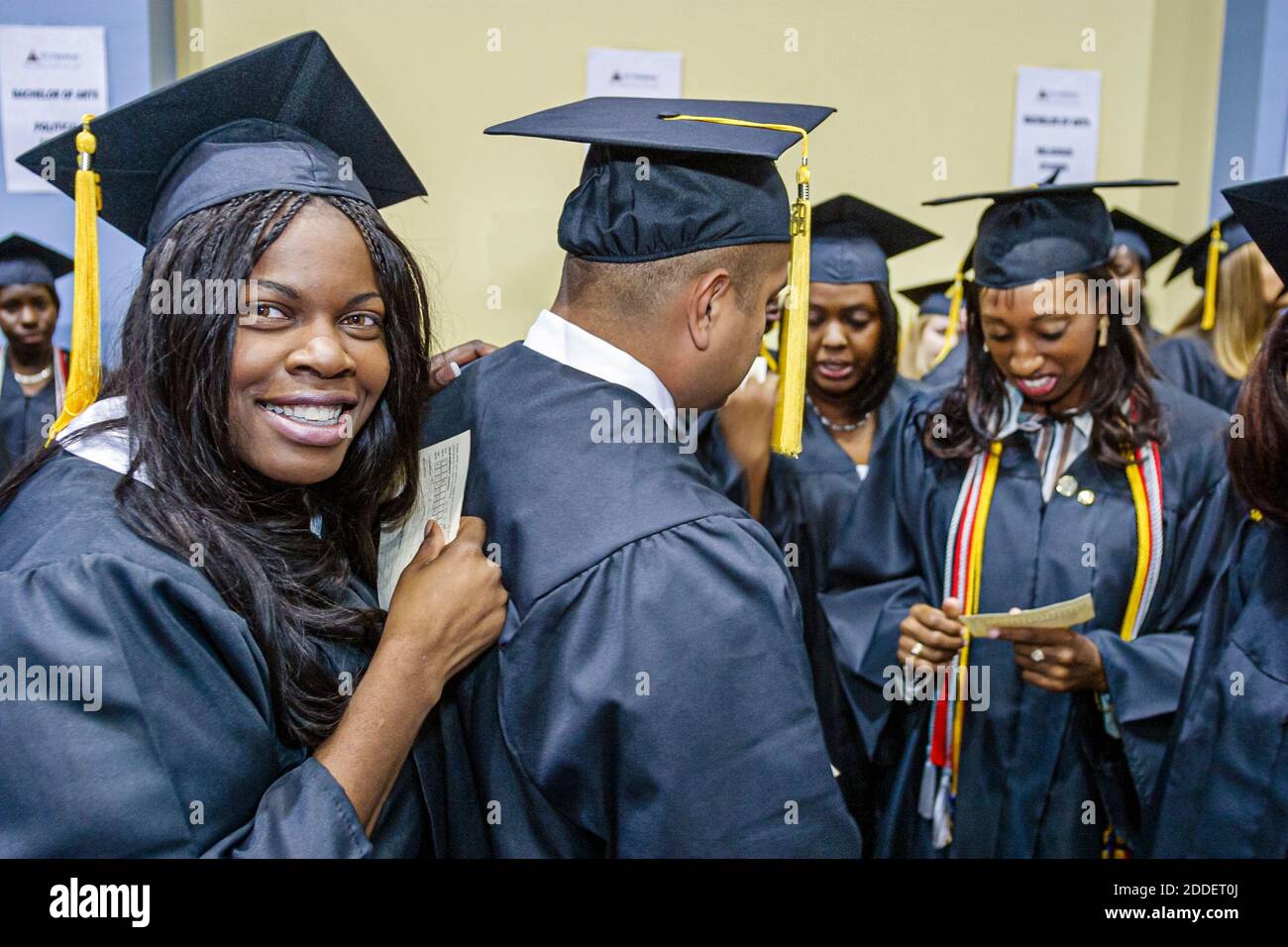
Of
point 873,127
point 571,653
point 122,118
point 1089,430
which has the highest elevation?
point 873,127

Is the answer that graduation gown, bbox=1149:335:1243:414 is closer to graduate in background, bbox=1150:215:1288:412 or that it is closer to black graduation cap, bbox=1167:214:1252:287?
graduate in background, bbox=1150:215:1288:412

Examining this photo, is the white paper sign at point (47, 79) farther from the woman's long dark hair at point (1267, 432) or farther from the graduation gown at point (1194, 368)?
the graduation gown at point (1194, 368)

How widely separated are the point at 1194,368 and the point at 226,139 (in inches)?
148

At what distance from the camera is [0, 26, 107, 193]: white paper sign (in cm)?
271

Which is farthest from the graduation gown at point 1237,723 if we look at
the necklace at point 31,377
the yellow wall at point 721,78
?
the necklace at point 31,377

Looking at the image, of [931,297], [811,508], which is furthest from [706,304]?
[931,297]

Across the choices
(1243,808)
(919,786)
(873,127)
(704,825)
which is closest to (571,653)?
(704,825)

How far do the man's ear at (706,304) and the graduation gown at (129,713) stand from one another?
28.2 inches

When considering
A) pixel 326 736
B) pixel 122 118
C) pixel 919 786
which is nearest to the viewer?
pixel 326 736

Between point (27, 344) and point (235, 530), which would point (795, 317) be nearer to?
point (235, 530)

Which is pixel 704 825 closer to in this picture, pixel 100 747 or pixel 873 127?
pixel 100 747
